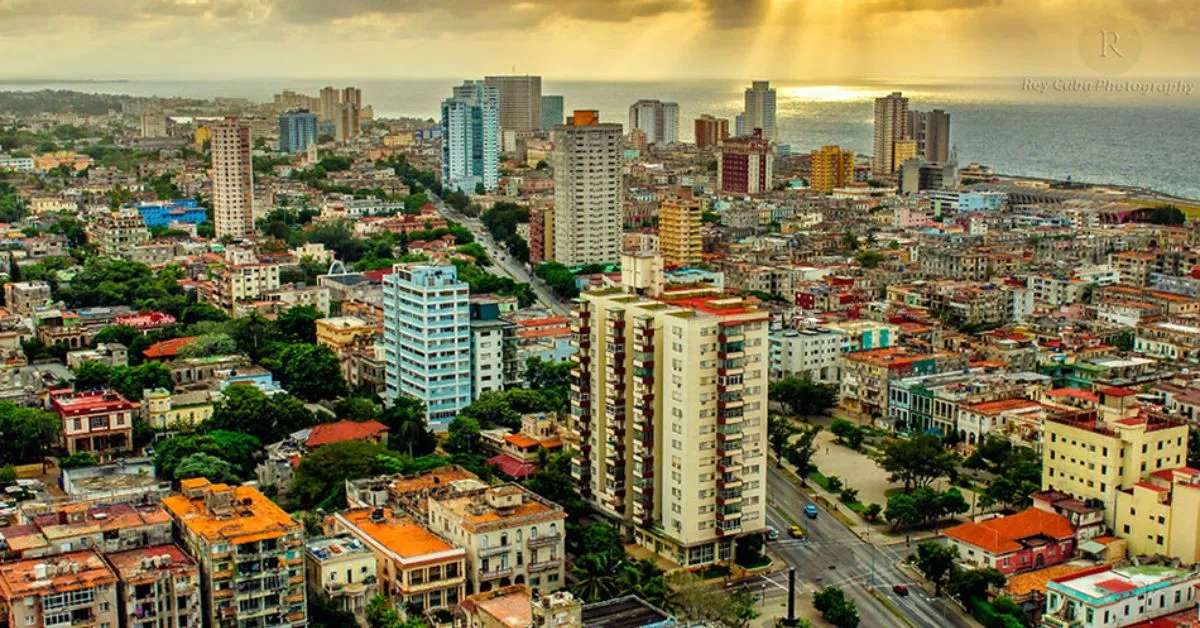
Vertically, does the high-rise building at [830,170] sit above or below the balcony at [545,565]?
above

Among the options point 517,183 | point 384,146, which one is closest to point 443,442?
point 517,183

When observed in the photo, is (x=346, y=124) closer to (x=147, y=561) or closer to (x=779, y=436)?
(x=779, y=436)

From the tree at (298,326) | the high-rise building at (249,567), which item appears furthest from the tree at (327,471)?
the tree at (298,326)

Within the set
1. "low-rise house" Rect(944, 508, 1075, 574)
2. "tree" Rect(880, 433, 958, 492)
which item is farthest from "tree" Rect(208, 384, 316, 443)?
"low-rise house" Rect(944, 508, 1075, 574)

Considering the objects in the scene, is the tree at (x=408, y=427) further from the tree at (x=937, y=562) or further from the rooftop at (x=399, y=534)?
the tree at (x=937, y=562)

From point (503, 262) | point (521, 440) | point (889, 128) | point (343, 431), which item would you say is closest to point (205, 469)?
point (343, 431)
